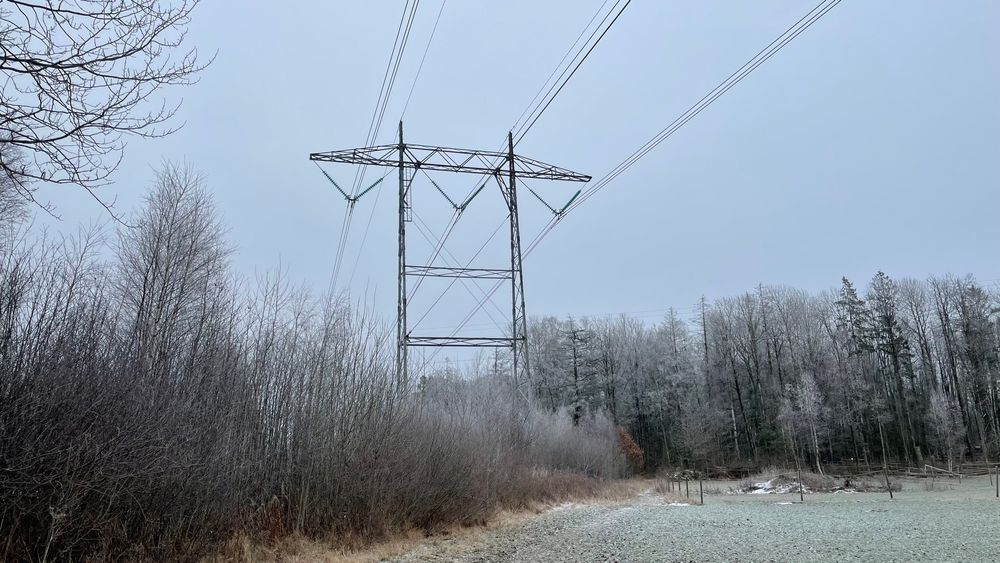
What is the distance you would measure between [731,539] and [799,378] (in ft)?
159

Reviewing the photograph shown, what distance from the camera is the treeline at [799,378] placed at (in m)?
51.3

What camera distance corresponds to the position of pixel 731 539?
12.6 meters

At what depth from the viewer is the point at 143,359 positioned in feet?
27.0

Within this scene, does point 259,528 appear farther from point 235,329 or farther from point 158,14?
point 158,14

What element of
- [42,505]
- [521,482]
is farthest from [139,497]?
[521,482]

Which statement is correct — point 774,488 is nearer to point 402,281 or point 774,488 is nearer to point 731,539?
point 731,539

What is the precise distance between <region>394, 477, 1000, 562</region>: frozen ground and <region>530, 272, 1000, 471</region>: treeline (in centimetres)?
3561

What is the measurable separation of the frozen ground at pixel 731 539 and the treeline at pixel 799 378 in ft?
117

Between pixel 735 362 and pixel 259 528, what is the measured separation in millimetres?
57396

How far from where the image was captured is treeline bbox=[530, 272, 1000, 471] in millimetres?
51312

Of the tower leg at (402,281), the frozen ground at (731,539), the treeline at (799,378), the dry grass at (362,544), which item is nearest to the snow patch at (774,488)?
the treeline at (799,378)

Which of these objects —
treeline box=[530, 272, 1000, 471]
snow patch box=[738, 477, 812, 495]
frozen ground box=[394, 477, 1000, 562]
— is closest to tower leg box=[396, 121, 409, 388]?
frozen ground box=[394, 477, 1000, 562]

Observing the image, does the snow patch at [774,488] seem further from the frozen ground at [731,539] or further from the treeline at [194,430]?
the treeline at [194,430]

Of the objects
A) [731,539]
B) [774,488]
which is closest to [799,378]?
[774,488]
